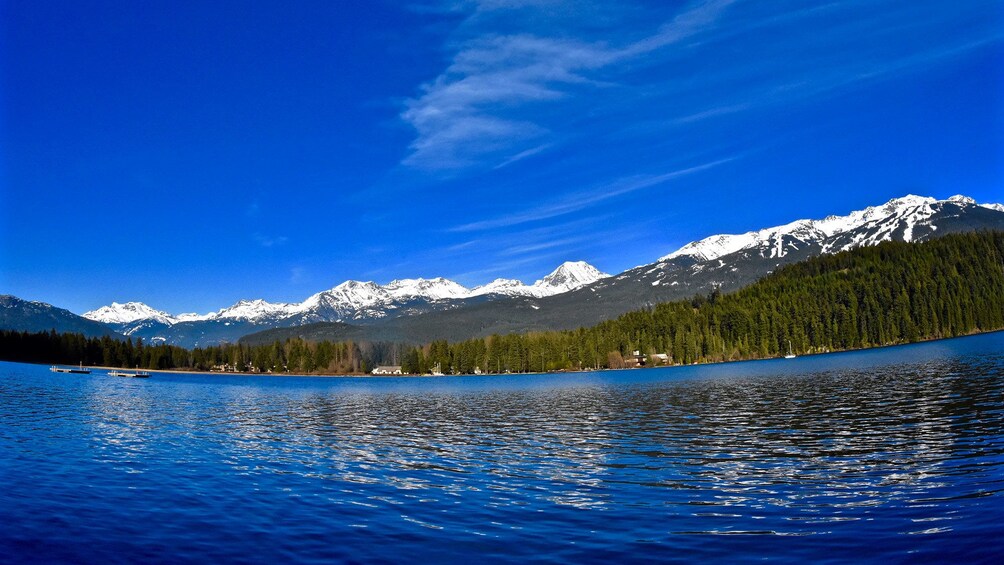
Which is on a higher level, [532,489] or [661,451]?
[532,489]

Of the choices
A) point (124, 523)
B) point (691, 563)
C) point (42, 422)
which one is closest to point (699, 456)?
point (691, 563)

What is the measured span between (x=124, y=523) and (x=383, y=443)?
2451 cm

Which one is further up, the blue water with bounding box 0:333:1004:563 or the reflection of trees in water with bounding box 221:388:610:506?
the blue water with bounding box 0:333:1004:563

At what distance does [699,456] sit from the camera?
109 ft

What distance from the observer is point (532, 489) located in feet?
88.3

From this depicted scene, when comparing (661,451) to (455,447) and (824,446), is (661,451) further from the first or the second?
(455,447)

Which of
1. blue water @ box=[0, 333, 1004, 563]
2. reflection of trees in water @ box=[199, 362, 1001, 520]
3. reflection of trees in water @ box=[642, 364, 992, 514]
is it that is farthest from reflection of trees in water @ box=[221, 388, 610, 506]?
reflection of trees in water @ box=[642, 364, 992, 514]

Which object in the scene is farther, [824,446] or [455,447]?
[455,447]

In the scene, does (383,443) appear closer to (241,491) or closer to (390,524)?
(241,491)

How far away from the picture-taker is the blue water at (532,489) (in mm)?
17688

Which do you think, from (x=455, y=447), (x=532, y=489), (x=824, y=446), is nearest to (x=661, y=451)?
(x=824, y=446)

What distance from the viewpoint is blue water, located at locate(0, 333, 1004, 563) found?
17688mm

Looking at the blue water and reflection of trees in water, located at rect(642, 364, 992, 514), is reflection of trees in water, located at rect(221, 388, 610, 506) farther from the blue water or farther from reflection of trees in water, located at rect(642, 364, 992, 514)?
reflection of trees in water, located at rect(642, 364, 992, 514)

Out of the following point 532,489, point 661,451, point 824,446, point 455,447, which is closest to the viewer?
point 532,489
